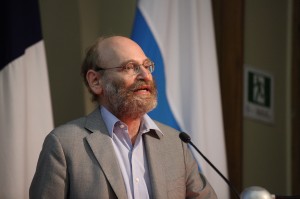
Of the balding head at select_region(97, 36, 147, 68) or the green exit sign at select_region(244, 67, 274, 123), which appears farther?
the green exit sign at select_region(244, 67, 274, 123)

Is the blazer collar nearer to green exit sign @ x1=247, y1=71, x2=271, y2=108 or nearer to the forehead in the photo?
the forehead

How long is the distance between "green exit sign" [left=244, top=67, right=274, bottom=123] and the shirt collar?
5.30 feet

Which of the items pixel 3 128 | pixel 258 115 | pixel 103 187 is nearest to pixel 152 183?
pixel 103 187

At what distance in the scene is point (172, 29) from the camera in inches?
109

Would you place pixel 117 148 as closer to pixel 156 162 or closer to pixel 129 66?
pixel 156 162

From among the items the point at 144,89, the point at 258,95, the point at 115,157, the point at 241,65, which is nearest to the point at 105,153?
the point at 115,157

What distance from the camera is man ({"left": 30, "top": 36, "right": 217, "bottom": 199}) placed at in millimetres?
1895

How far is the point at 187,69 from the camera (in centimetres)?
276

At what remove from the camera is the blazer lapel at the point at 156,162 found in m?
1.96

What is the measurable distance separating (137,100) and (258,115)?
178 centimetres

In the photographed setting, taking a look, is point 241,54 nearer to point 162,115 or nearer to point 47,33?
point 162,115

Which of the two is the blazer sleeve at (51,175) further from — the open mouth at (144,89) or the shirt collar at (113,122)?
the open mouth at (144,89)

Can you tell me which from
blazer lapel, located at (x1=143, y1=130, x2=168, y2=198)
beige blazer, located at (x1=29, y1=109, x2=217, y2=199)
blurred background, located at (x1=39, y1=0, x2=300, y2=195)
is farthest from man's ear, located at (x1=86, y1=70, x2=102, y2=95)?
blurred background, located at (x1=39, y1=0, x2=300, y2=195)

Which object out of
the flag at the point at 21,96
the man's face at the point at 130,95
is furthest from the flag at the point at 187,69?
the man's face at the point at 130,95
